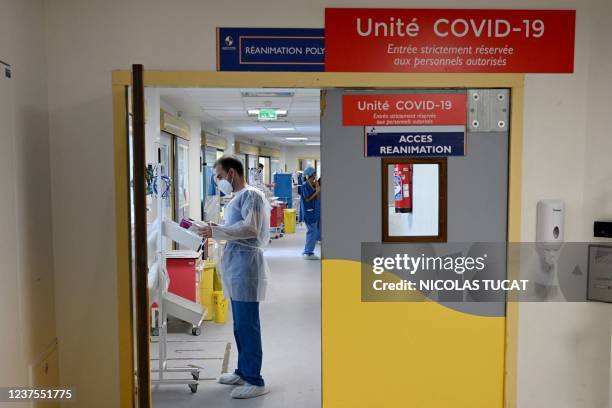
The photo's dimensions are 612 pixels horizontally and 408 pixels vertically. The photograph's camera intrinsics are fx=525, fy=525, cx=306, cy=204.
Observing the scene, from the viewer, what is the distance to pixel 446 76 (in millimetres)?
2777

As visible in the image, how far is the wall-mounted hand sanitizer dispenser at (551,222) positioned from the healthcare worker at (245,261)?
1.83 metres

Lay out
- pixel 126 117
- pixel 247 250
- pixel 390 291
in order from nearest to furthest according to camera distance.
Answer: pixel 126 117
pixel 390 291
pixel 247 250

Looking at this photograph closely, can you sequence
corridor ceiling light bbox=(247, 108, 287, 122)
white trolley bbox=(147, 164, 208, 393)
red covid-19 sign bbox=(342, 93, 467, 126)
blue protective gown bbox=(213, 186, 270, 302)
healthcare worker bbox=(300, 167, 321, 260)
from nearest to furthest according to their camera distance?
red covid-19 sign bbox=(342, 93, 467, 126) → blue protective gown bbox=(213, 186, 270, 302) → white trolley bbox=(147, 164, 208, 393) → corridor ceiling light bbox=(247, 108, 287, 122) → healthcare worker bbox=(300, 167, 321, 260)

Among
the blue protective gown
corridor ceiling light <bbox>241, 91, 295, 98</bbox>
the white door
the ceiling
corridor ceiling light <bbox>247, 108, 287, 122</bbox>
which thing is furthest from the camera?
corridor ceiling light <bbox>247, 108, 287, 122</bbox>

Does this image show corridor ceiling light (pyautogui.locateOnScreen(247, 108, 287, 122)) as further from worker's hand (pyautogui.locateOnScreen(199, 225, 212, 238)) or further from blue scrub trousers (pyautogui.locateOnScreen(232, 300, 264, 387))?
blue scrub trousers (pyautogui.locateOnScreen(232, 300, 264, 387))

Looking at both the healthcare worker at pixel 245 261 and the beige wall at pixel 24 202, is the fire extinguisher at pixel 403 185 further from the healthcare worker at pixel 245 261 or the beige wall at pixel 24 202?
the beige wall at pixel 24 202

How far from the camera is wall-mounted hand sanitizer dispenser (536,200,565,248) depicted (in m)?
2.84

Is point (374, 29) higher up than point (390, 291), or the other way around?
point (374, 29)

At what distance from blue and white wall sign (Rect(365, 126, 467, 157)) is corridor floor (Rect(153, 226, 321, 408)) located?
1920 mm

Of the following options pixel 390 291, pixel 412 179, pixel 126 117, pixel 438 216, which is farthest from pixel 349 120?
pixel 126 117

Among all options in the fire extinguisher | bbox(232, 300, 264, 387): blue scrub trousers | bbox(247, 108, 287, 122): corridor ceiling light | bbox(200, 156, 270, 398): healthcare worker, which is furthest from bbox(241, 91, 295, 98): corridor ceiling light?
the fire extinguisher

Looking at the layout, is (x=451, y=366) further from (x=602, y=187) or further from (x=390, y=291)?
(x=602, y=187)

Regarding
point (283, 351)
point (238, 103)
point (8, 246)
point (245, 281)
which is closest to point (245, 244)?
point (245, 281)

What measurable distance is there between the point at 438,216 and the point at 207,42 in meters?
1.55
